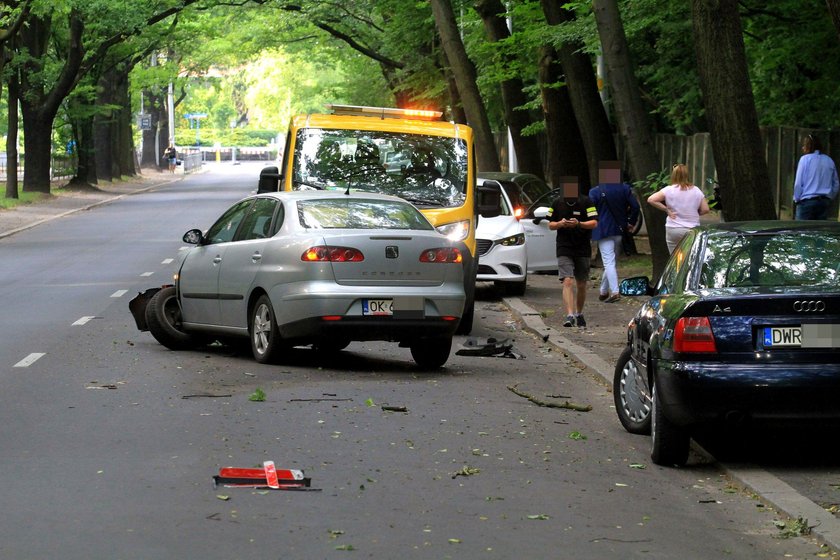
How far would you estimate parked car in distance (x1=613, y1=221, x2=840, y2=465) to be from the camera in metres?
8.17

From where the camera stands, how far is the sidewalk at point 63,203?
39.2 m

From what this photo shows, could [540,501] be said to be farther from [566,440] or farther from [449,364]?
[449,364]

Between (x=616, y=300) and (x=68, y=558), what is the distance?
14.0m

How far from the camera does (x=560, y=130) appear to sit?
96.0 ft

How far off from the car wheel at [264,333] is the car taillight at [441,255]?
135 centimetres

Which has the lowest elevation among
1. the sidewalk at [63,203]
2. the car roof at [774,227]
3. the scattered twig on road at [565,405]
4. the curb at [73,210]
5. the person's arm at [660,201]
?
the curb at [73,210]

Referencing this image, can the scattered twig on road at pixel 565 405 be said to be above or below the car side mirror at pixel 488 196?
below

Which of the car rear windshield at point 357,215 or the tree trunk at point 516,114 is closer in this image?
the car rear windshield at point 357,215

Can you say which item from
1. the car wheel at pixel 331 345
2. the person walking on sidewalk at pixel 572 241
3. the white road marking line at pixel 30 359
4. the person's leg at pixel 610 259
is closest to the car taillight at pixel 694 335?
the car wheel at pixel 331 345

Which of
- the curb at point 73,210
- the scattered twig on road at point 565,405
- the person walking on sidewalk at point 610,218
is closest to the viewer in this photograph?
the scattered twig on road at point 565,405

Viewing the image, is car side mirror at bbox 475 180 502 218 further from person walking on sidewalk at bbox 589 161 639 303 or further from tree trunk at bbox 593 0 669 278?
tree trunk at bbox 593 0 669 278

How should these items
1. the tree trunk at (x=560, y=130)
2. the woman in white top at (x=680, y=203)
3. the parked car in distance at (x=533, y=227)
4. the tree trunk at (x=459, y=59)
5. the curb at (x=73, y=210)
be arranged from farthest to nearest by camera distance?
the curb at (x=73, y=210)
the tree trunk at (x=459, y=59)
the tree trunk at (x=560, y=130)
the parked car in distance at (x=533, y=227)
the woman in white top at (x=680, y=203)

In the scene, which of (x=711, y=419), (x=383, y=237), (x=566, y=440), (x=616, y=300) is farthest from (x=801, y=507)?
(x=616, y=300)

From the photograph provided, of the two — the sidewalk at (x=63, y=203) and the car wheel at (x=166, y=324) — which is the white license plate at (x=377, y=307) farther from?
the sidewalk at (x=63, y=203)
